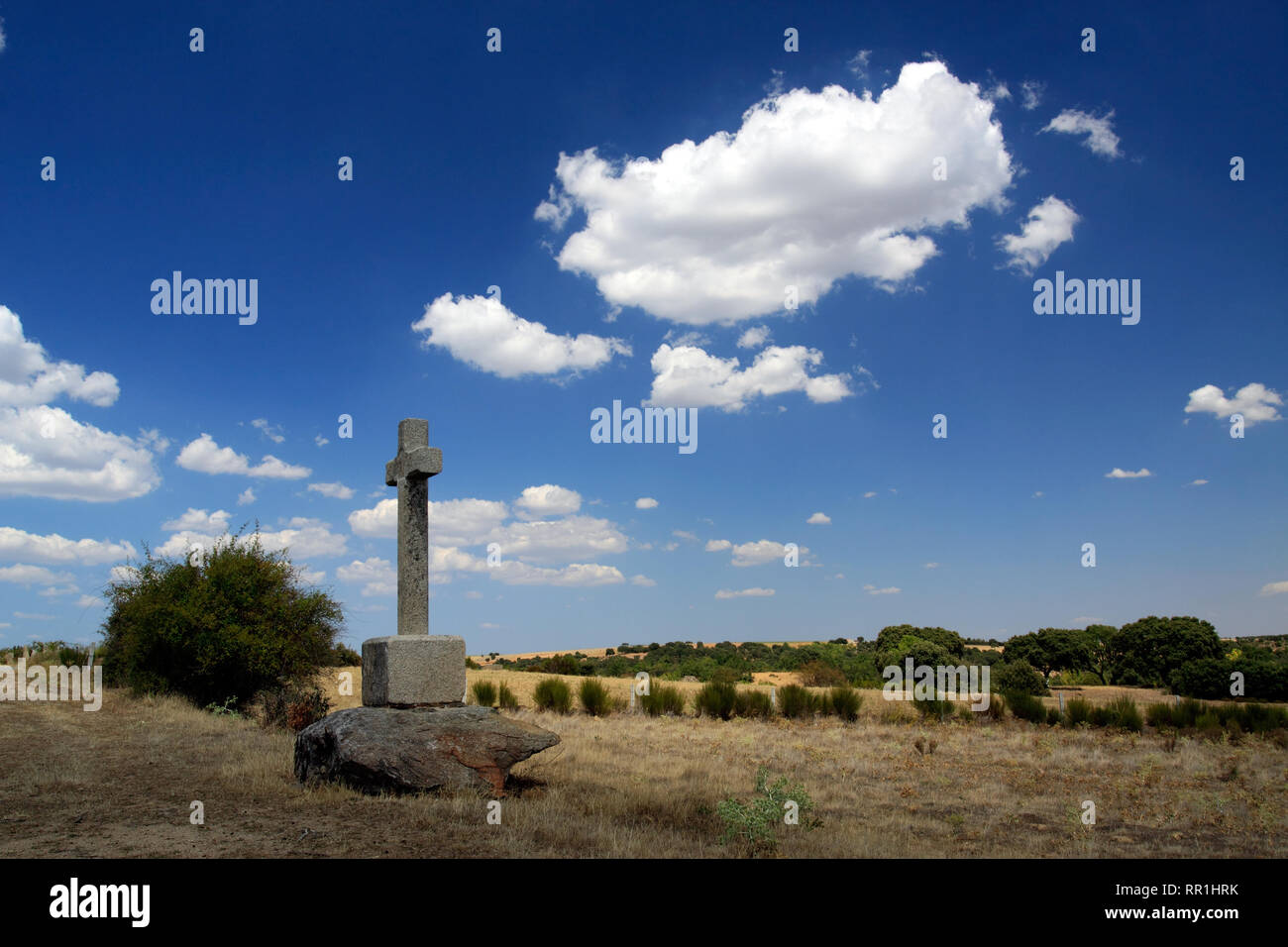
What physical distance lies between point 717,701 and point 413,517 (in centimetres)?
1218

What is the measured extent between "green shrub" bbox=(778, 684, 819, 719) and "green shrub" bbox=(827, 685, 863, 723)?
1.49ft

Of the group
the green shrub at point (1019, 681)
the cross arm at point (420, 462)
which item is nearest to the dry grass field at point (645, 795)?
the cross arm at point (420, 462)

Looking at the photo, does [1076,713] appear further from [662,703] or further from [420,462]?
[420,462]

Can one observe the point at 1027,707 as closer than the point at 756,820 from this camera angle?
No

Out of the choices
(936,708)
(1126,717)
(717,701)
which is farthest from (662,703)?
(1126,717)

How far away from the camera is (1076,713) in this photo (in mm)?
19391

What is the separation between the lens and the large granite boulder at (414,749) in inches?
340

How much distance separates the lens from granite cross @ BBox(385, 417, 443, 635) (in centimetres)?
→ 1053

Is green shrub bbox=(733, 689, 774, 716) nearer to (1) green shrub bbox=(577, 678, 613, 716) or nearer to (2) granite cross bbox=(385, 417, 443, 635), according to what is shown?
(1) green shrub bbox=(577, 678, 613, 716)

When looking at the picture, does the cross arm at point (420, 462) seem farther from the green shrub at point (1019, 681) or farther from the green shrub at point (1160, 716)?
the green shrub at point (1019, 681)

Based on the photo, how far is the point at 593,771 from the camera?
38.8 feet

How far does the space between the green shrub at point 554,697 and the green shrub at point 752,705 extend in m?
4.36
